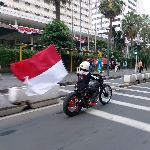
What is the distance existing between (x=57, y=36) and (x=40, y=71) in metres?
18.9

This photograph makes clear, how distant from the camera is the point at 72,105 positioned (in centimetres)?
642

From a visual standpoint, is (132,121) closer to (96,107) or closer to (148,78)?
(96,107)

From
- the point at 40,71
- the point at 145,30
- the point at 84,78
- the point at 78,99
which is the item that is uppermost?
the point at 145,30

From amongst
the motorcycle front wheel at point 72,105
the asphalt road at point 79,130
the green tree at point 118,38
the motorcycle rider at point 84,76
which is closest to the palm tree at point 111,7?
the green tree at point 118,38

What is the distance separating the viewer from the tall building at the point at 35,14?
36662 millimetres

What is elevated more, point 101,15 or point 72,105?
point 101,15

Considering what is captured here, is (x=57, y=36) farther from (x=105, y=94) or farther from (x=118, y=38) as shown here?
(x=118, y=38)

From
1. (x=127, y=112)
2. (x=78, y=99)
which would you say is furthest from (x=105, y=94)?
(x=78, y=99)

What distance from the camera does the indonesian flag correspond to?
6.76 meters

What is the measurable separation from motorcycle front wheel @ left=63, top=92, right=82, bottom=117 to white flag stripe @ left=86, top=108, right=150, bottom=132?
55 centimetres

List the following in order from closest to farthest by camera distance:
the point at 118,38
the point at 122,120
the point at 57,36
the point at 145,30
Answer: the point at 122,120, the point at 57,36, the point at 145,30, the point at 118,38

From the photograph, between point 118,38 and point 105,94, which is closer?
point 105,94

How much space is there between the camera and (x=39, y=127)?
541 cm

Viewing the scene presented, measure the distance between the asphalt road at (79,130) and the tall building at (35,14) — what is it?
2485 cm
